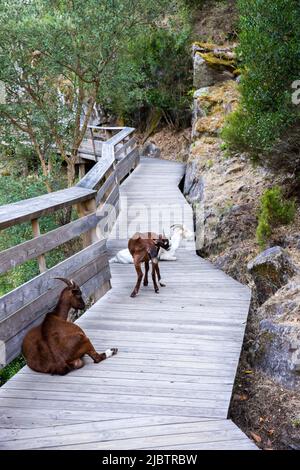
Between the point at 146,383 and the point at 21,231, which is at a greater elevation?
the point at 146,383

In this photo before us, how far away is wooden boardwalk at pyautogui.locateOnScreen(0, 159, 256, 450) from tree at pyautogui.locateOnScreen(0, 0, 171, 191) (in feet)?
27.1

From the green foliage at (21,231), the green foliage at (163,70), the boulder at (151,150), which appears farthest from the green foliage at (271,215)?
the boulder at (151,150)

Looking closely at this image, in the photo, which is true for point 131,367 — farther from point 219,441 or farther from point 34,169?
point 34,169

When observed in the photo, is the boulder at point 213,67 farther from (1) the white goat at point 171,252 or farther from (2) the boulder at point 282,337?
(2) the boulder at point 282,337

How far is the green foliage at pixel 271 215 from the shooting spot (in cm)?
610

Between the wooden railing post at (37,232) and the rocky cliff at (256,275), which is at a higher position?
the wooden railing post at (37,232)

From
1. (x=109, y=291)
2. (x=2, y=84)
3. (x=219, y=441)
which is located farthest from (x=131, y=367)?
(x=2, y=84)

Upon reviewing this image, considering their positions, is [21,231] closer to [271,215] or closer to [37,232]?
[271,215]

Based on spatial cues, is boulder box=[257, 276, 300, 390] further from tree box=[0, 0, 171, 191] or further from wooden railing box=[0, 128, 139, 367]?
tree box=[0, 0, 171, 191]

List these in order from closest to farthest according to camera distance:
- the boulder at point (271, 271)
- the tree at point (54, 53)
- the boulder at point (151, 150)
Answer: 1. the boulder at point (271, 271)
2. the tree at point (54, 53)
3. the boulder at point (151, 150)

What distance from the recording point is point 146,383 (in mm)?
3459

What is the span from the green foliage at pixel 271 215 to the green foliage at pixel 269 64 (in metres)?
0.80

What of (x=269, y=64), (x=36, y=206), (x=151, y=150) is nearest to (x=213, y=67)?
(x=151, y=150)

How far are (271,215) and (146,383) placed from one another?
3.46 meters
